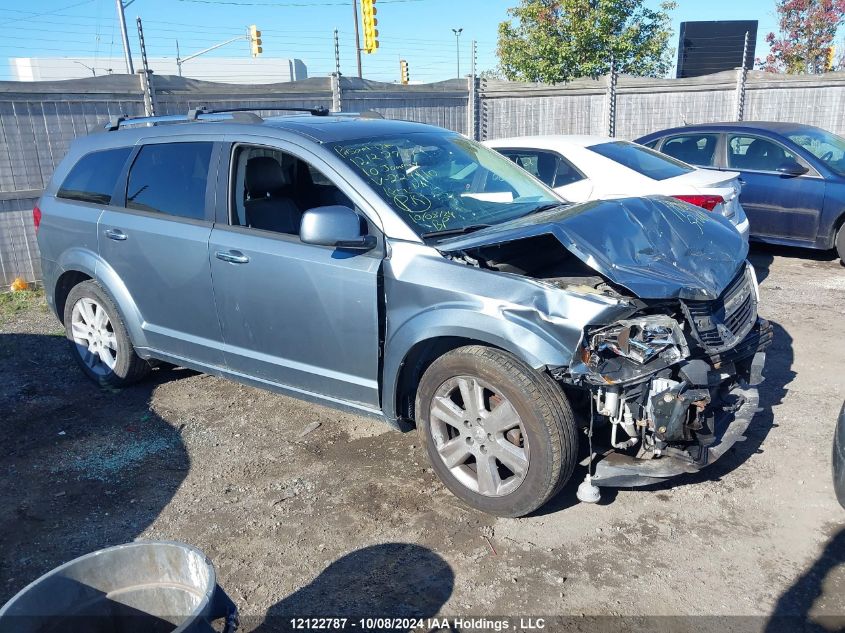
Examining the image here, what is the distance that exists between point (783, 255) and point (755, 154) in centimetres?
134

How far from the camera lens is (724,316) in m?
3.72

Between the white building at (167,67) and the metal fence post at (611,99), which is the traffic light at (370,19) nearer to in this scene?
the metal fence post at (611,99)

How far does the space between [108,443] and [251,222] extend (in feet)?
5.73

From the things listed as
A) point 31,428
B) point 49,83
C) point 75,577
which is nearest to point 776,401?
point 75,577

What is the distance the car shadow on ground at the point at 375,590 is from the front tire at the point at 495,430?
463mm

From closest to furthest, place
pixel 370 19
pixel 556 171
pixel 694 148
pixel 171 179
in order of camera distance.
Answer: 1. pixel 171 179
2. pixel 556 171
3. pixel 694 148
4. pixel 370 19

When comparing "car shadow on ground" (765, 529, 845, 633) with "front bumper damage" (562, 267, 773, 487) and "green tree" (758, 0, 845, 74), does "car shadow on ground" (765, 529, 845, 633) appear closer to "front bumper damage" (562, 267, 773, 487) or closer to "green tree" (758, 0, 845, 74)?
"front bumper damage" (562, 267, 773, 487)

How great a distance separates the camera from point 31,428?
5.02m

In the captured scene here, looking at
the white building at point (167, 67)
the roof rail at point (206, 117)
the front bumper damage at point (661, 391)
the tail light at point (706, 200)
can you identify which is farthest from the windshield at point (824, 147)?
the white building at point (167, 67)

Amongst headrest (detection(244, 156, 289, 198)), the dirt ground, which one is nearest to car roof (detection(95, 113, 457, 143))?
headrest (detection(244, 156, 289, 198))

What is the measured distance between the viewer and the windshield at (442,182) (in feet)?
13.1

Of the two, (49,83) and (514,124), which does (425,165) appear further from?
(514,124)

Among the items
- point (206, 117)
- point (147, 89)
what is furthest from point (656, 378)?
point (147, 89)

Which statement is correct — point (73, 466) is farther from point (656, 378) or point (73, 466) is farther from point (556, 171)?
point (556, 171)
